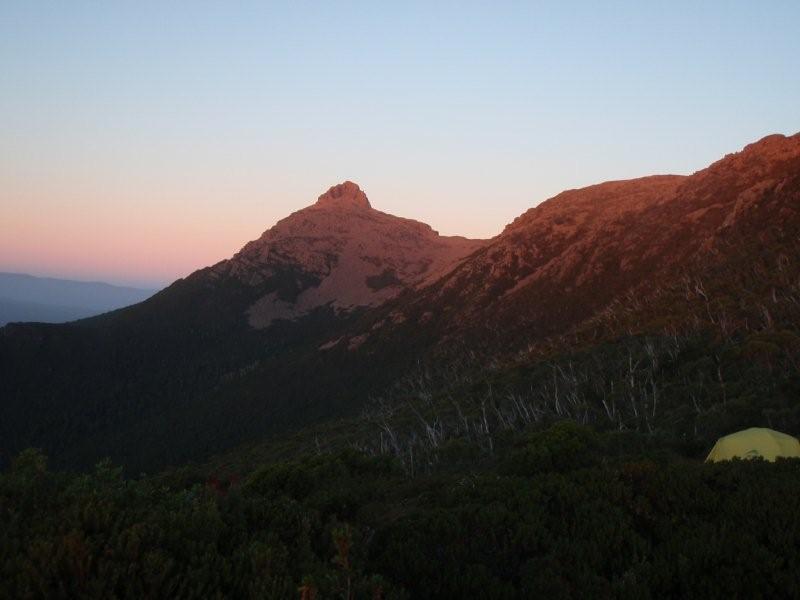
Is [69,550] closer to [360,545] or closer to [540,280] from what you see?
[360,545]

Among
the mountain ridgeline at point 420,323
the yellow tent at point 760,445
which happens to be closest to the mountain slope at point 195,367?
the mountain ridgeline at point 420,323

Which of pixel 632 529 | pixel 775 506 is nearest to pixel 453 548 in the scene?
pixel 632 529

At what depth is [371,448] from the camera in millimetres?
44625

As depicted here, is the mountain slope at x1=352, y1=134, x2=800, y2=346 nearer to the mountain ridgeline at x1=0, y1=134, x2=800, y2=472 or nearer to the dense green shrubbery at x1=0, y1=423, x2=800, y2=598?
the mountain ridgeline at x1=0, y1=134, x2=800, y2=472

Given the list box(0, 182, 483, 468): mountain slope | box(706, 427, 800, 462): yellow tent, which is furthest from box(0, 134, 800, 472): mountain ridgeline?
box(706, 427, 800, 462): yellow tent

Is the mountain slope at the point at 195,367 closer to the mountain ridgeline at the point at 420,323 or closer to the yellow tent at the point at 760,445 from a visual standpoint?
the mountain ridgeline at the point at 420,323

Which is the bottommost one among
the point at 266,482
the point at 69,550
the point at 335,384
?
the point at 335,384

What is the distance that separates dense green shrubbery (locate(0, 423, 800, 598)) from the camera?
6262 mm

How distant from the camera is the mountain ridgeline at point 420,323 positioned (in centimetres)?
5506

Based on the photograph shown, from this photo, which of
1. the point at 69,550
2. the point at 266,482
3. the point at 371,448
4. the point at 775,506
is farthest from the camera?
the point at 371,448

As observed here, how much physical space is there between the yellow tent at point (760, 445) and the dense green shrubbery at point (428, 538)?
11.5ft

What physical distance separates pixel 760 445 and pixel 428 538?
442 inches

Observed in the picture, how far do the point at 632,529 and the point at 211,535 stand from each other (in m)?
6.36

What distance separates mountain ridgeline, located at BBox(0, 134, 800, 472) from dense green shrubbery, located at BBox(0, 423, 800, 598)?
59.2ft
